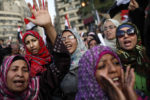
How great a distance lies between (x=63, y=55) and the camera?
2332 millimetres

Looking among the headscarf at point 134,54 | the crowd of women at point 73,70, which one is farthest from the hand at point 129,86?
the headscarf at point 134,54

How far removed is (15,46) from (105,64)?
473cm

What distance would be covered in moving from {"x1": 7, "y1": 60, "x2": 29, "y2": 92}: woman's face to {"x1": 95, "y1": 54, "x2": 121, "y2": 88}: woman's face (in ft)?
3.26

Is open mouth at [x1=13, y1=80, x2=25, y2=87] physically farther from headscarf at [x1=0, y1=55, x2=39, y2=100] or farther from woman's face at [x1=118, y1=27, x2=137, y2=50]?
woman's face at [x1=118, y1=27, x2=137, y2=50]

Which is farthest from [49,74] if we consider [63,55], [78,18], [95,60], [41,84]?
[78,18]

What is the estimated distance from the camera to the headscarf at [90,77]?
5.51 ft

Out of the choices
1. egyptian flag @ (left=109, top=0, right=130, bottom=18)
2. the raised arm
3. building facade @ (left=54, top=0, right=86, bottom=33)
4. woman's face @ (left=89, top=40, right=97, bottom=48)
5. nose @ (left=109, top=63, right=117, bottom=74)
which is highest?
building facade @ (left=54, top=0, right=86, bottom=33)

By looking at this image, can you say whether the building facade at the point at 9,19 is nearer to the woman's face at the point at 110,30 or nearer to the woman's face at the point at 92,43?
the woman's face at the point at 92,43

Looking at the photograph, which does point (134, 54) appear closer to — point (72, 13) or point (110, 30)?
point (110, 30)

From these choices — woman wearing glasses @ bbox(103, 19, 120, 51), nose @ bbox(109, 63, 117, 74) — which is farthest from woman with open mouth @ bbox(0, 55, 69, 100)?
woman wearing glasses @ bbox(103, 19, 120, 51)

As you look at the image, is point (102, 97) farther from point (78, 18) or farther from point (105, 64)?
point (78, 18)

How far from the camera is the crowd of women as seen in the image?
5.49 ft

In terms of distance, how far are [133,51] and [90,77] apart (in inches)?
47.7

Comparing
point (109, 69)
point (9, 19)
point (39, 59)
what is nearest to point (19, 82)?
point (39, 59)
